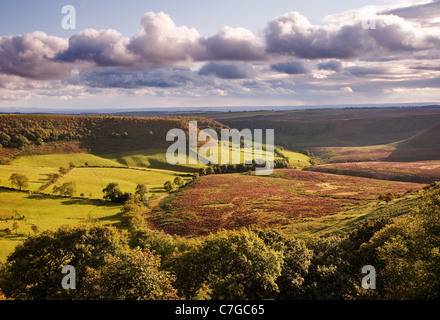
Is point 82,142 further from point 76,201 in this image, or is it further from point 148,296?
point 148,296

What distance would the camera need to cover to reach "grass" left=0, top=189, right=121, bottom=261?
2381 inches

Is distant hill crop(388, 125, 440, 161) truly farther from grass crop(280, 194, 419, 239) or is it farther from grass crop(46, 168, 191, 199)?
grass crop(46, 168, 191, 199)

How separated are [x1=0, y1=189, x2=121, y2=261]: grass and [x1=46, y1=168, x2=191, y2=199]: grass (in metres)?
9.40

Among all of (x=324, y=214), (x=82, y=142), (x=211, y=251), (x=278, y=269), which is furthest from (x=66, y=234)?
(x=82, y=142)

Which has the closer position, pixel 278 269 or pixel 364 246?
pixel 278 269

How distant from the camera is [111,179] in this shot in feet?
375

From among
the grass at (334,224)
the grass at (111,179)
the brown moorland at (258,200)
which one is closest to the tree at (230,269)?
the grass at (334,224)

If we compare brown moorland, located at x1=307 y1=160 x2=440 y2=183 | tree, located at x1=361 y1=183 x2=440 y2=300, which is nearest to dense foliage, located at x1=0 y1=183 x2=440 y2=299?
tree, located at x1=361 y1=183 x2=440 y2=300

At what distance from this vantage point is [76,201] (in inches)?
3302

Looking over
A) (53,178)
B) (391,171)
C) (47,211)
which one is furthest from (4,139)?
(391,171)

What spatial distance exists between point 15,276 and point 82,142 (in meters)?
173

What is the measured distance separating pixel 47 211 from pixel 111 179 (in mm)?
41670

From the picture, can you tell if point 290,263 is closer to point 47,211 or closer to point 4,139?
point 47,211

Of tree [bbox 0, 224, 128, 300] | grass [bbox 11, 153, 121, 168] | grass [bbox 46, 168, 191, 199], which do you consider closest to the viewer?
tree [bbox 0, 224, 128, 300]
